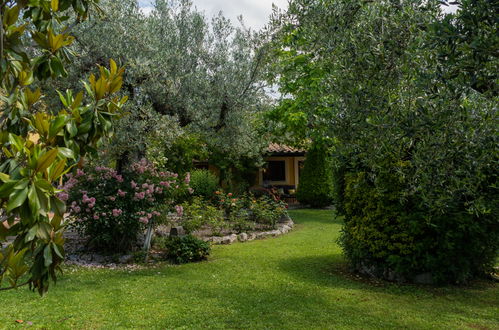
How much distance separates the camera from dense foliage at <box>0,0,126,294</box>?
1.82 meters

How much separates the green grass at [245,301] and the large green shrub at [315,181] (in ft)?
37.8

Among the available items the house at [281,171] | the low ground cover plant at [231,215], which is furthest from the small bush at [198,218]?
the house at [281,171]

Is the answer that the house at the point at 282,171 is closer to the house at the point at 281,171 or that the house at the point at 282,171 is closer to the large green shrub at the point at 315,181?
the house at the point at 281,171

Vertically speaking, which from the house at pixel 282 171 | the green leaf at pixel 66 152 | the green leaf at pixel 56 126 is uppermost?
the house at pixel 282 171

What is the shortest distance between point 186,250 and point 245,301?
10.7ft

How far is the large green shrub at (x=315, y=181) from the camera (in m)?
20.1

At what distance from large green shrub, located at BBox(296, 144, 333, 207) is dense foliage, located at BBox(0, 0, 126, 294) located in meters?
17.9

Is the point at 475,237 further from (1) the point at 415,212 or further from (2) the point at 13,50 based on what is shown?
(2) the point at 13,50

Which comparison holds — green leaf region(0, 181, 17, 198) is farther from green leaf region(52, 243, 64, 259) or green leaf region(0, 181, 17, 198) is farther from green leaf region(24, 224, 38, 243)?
green leaf region(52, 243, 64, 259)

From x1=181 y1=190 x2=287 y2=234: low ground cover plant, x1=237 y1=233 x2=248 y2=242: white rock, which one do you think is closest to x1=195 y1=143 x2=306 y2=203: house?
x1=181 y1=190 x2=287 y2=234: low ground cover plant

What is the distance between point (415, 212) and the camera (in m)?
6.77

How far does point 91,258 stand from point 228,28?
6377 mm

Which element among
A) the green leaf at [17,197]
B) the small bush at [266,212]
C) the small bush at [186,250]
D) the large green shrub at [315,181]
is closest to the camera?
the green leaf at [17,197]

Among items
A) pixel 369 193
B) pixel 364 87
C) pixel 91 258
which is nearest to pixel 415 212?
pixel 369 193
